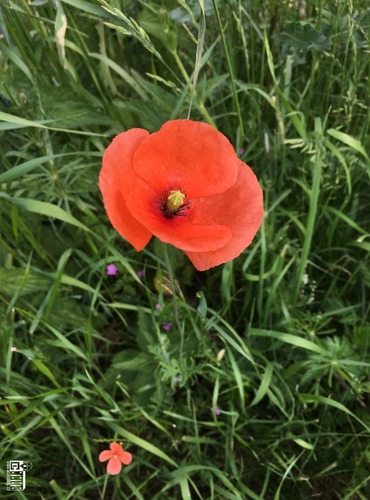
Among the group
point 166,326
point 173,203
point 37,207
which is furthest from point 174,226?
point 166,326

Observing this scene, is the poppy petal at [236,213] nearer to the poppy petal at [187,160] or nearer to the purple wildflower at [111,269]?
the poppy petal at [187,160]

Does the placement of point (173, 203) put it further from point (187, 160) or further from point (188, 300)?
point (188, 300)

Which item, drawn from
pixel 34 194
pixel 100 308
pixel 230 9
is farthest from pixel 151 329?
pixel 230 9

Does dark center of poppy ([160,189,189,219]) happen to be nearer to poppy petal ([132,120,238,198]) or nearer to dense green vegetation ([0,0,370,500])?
poppy petal ([132,120,238,198])

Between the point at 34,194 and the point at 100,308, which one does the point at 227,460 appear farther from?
the point at 34,194

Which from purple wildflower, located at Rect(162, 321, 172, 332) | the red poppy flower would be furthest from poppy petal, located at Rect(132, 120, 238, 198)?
purple wildflower, located at Rect(162, 321, 172, 332)

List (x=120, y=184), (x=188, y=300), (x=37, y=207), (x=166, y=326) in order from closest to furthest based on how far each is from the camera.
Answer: (x=120, y=184)
(x=37, y=207)
(x=166, y=326)
(x=188, y=300)
